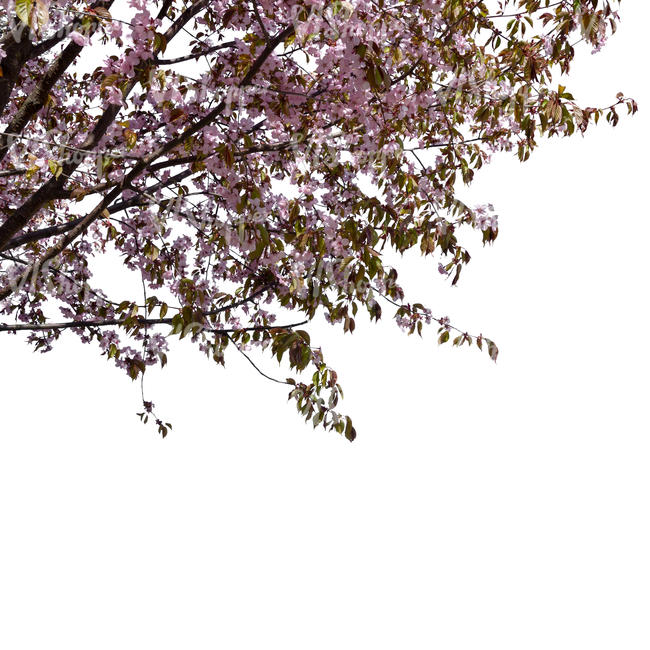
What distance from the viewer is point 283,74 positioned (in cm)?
555

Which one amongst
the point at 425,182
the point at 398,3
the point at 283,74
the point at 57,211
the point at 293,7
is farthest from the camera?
the point at 57,211

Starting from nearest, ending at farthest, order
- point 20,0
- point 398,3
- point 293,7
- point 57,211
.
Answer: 1. point 20,0
2. point 293,7
3. point 398,3
4. point 57,211

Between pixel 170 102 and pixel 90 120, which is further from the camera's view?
pixel 90 120

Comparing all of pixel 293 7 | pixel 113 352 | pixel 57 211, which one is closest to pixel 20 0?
pixel 293 7

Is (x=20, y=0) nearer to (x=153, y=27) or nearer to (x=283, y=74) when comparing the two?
(x=153, y=27)

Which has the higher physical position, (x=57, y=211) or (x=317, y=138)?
(x=57, y=211)

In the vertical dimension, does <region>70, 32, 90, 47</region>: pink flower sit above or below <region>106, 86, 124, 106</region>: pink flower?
below

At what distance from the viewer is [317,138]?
5949 millimetres

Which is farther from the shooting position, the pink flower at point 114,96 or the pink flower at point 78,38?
the pink flower at point 114,96

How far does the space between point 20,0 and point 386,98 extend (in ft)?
9.99

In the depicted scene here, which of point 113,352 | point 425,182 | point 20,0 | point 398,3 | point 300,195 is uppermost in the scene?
point 398,3

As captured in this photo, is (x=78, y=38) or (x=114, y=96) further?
(x=114, y=96)

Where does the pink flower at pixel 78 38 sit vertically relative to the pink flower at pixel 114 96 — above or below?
below

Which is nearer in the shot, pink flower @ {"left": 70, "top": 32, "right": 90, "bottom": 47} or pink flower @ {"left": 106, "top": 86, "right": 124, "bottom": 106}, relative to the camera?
pink flower @ {"left": 70, "top": 32, "right": 90, "bottom": 47}
